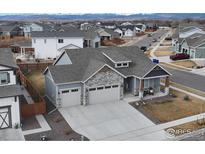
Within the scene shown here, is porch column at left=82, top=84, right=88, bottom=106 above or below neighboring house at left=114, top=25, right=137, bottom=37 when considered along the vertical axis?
below

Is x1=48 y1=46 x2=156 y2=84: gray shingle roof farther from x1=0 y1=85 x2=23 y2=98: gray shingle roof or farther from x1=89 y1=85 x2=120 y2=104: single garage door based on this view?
x1=0 y1=85 x2=23 y2=98: gray shingle roof

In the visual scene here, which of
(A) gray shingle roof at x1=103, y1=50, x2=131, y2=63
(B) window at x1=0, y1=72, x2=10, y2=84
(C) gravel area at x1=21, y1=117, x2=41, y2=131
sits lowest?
(C) gravel area at x1=21, y1=117, x2=41, y2=131

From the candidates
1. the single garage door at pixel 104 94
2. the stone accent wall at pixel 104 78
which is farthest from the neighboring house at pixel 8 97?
the single garage door at pixel 104 94

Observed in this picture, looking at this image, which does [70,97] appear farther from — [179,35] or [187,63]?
[179,35]

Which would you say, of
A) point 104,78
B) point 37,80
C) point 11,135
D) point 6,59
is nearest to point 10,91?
point 11,135

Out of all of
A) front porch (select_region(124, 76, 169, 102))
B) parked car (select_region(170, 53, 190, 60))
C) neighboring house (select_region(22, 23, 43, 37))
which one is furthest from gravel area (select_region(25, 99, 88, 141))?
neighboring house (select_region(22, 23, 43, 37))

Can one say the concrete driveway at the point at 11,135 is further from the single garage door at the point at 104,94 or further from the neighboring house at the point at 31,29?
the neighboring house at the point at 31,29
